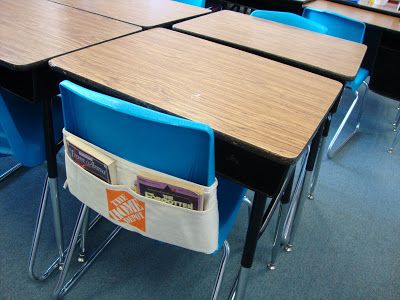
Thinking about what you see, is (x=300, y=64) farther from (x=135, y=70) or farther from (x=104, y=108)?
(x=104, y=108)

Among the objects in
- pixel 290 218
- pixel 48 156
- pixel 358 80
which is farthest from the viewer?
pixel 358 80

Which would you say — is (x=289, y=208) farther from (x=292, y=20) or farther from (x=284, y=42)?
(x=292, y=20)

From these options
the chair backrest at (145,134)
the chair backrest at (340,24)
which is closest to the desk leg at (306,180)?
the chair backrest at (145,134)

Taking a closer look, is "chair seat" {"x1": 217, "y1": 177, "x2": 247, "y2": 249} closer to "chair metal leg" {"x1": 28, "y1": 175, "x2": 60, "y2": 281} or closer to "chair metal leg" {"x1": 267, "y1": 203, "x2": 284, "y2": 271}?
"chair metal leg" {"x1": 267, "y1": 203, "x2": 284, "y2": 271}

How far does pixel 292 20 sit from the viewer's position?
5.80ft

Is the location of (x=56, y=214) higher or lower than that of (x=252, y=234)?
lower

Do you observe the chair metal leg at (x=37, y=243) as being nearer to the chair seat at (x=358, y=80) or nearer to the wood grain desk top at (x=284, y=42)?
the wood grain desk top at (x=284, y=42)

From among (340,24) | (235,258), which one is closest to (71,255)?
(235,258)

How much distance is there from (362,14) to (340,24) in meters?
0.61

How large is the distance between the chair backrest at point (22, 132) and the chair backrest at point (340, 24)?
1.67 m

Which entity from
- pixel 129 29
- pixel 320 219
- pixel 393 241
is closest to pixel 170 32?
pixel 129 29

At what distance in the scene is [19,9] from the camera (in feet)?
4.68

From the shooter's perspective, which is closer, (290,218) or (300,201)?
(300,201)

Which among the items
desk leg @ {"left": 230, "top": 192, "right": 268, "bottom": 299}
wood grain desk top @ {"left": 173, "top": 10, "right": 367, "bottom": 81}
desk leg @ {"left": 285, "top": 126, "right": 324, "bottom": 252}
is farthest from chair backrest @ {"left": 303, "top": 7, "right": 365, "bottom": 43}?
desk leg @ {"left": 230, "top": 192, "right": 268, "bottom": 299}
